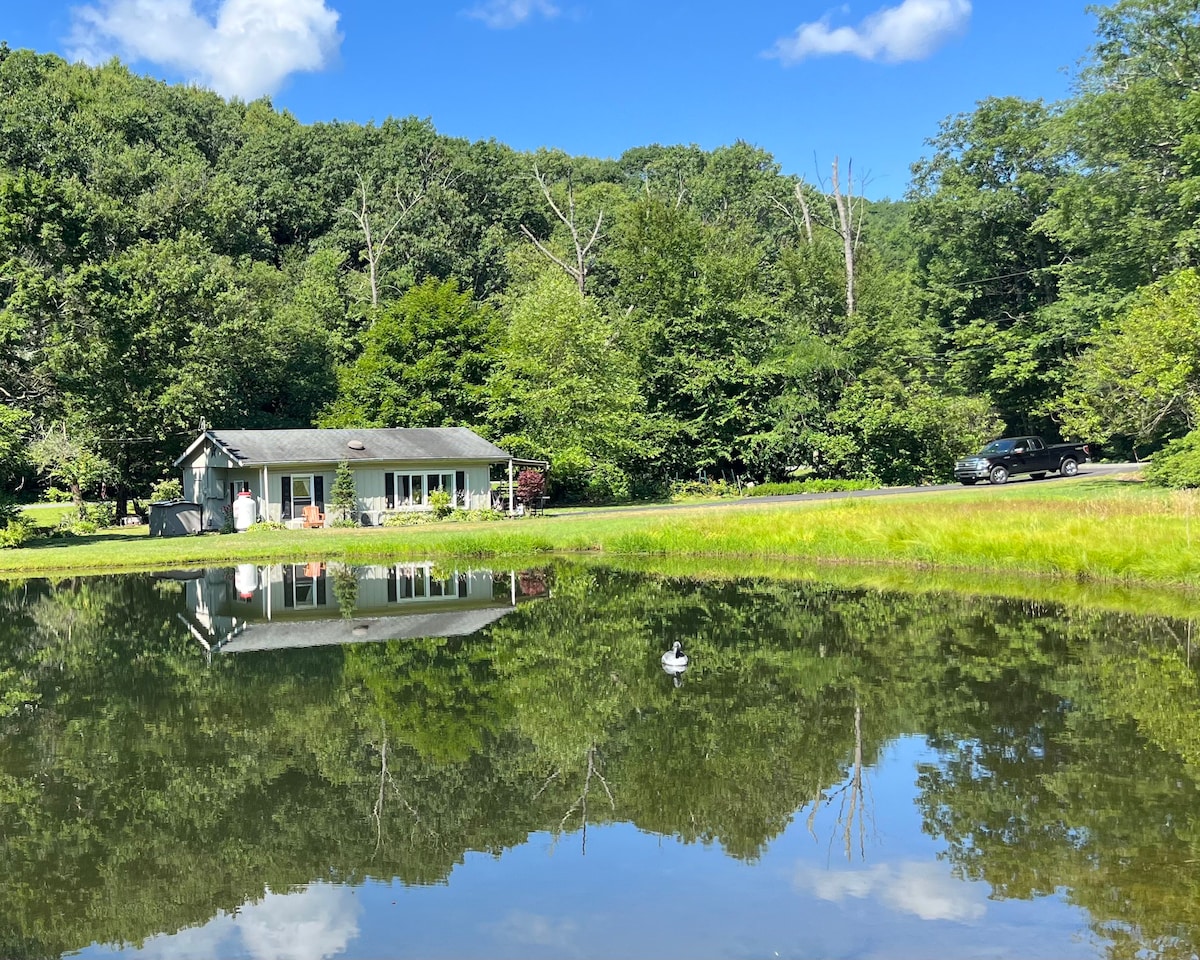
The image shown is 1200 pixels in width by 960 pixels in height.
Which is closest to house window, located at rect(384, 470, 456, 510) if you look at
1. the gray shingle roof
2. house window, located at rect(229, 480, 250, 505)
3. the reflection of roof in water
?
the gray shingle roof

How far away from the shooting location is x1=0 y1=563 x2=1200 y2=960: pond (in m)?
6.77

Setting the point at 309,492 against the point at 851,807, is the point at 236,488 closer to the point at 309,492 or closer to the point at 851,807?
the point at 309,492

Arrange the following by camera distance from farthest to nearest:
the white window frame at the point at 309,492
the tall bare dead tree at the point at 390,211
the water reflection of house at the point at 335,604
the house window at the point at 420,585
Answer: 1. the tall bare dead tree at the point at 390,211
2. the white window frame at the point at 309,492
3. the house window at the point at 420,585
4. the water reflection of house at the point at 335,604

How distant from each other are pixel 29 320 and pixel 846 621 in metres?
33.0

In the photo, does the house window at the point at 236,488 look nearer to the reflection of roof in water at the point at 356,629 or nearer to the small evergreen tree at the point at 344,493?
the small evergreen tree at the point at 344,493

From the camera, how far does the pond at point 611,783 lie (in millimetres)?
6766

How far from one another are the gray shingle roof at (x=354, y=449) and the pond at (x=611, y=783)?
2193 cm

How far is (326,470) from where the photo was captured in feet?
133

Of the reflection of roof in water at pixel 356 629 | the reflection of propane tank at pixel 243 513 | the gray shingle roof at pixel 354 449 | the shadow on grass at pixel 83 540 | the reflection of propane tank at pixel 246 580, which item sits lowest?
the reflection of roof in water at pixel 356 629

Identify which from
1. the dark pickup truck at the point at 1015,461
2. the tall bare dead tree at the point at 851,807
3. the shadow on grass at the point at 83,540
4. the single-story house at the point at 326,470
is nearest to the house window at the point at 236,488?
the single-story house at the point at 326,470

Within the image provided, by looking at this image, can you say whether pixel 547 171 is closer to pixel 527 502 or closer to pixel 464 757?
pixel 527 502

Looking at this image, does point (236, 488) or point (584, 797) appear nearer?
point (584, 797)

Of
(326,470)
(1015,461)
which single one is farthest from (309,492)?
(1015,461)

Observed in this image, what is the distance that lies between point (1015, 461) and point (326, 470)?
28388mm
